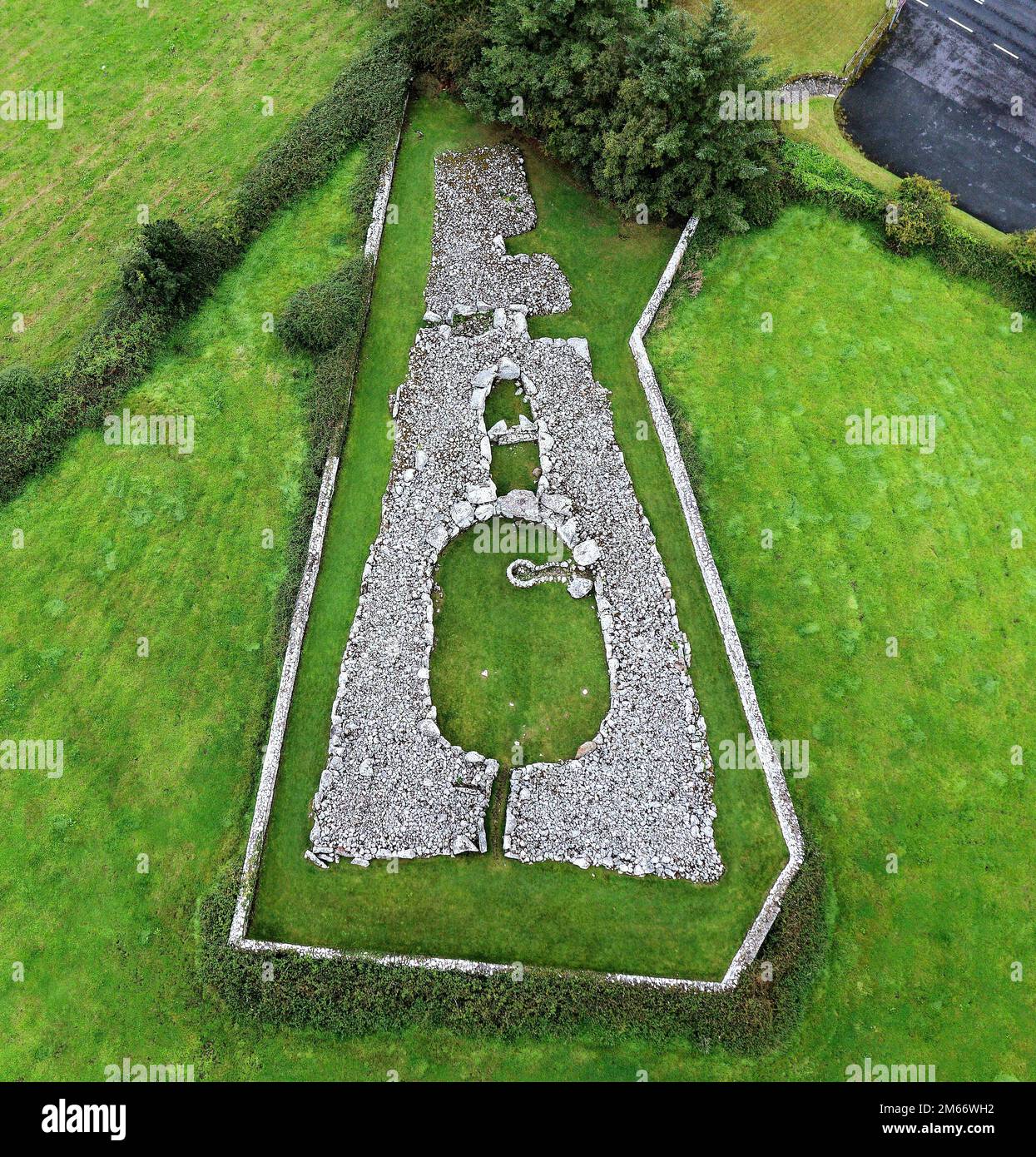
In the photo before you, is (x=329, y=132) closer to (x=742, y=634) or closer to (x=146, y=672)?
(x=146, y=672)

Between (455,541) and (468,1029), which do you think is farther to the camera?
(455,541)

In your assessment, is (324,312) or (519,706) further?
(324,312)

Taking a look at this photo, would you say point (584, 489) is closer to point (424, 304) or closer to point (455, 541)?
point (455, 541)

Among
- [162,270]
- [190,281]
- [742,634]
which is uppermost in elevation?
[162,270]

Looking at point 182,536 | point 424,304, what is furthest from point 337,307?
point 182,536

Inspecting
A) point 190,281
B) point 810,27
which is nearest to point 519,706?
point 190,281

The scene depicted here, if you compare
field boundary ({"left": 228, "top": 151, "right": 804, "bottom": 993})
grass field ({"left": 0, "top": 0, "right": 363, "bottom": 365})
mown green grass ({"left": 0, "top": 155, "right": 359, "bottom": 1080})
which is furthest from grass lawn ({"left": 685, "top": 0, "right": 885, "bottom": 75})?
mown green grass ({"left": 0, "top": 155, "right": 359, "bottom": 1080})

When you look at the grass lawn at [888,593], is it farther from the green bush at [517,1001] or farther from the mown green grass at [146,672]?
the mown green grass at [146,672]

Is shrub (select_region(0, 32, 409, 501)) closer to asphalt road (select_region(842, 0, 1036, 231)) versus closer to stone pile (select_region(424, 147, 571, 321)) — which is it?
stone pile (select_region(424, 147, 571, 321))
